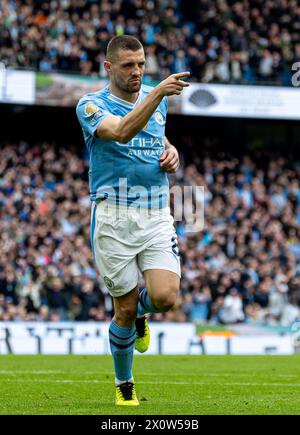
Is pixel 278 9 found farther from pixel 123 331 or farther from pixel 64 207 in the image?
pixel 123 331

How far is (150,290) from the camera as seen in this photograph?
25.7 ft

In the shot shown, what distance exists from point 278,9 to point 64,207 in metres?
11.0

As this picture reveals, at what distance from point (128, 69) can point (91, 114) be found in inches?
18.5

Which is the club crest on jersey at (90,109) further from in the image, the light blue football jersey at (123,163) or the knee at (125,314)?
the knee at (125,314)

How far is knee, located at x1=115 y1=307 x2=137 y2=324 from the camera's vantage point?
8.09 m

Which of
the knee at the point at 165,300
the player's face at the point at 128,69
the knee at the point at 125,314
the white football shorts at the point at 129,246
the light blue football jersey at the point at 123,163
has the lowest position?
the knee at the point at 125,314

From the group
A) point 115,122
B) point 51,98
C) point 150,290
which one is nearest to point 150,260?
point 150,290

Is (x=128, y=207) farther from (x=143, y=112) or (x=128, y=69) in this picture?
(x=128, y=69)

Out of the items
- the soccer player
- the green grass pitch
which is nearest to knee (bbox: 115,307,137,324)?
the soccer player

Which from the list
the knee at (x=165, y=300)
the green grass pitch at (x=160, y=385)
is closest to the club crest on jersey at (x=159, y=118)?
the knee at (x=165, y=300)

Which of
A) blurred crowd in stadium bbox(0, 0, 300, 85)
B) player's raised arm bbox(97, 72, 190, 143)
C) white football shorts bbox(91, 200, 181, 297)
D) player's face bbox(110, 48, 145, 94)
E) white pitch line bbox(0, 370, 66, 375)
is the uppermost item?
blurred crowd in stadium bbox(0, 0, 300, 85)

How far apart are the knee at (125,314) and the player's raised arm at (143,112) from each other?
4.79ft

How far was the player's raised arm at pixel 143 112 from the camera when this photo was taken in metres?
7.27

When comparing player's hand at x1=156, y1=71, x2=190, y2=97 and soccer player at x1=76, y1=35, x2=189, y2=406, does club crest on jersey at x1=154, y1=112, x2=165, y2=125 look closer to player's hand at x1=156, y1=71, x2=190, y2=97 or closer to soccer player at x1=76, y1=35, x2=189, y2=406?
soccer player at x1=76, y1=35, x2=189, y2=406
